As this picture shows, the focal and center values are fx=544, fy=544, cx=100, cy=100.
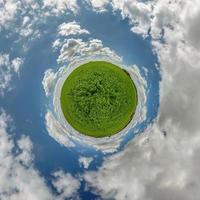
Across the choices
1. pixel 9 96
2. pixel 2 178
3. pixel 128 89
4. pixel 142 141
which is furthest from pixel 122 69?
pixel 2 178

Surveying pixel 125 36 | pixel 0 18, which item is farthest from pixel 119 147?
pixel 0 18

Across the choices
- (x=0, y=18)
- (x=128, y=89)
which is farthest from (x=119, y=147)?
(x=0, y=18)

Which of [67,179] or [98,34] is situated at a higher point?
[98,34]

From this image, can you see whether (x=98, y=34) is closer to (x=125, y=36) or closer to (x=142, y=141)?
(x=125, y=36)

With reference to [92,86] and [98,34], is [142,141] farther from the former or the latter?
[98,34]

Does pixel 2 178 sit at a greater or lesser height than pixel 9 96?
lesser

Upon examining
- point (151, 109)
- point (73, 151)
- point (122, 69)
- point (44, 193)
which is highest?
point (122, 69)
